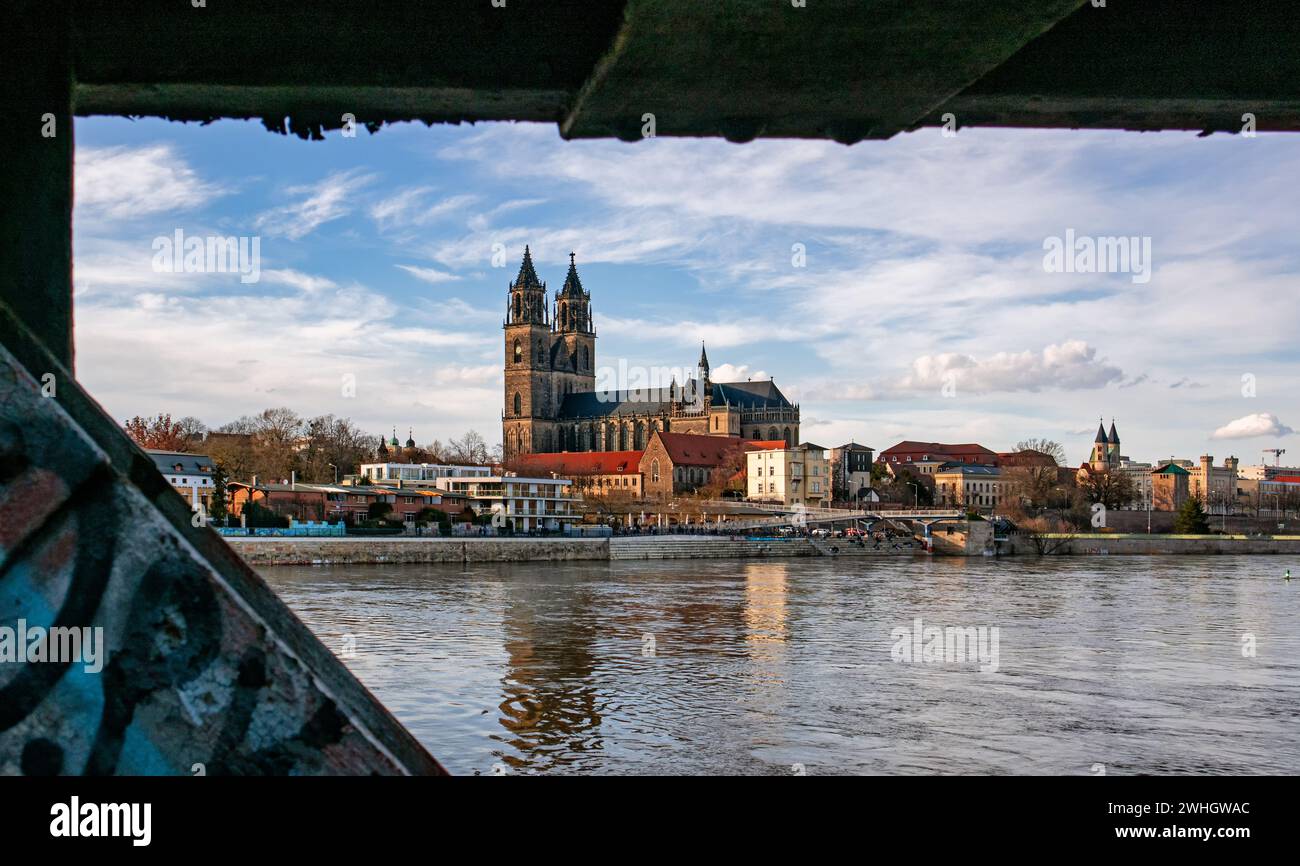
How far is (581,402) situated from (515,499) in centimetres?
6956

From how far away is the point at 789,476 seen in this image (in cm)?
13175

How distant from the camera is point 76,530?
68.4 inches

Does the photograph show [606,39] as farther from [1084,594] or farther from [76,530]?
[1084,594]

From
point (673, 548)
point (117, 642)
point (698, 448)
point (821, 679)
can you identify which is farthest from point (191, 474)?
point (117, 642)

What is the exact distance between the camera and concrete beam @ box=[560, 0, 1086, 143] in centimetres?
320

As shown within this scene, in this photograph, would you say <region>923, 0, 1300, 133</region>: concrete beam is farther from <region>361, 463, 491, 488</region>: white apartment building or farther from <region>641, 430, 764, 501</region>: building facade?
<region>641, 430, 764, 501</region>: building facade

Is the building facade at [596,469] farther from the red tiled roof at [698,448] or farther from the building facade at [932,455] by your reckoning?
the building facade at [932,455]

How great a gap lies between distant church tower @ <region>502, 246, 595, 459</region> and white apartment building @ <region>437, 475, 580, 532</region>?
2362 inches

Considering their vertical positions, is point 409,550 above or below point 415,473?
below

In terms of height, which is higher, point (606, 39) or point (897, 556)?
point (606, 39)

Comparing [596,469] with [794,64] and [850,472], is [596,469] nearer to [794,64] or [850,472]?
[850,472]

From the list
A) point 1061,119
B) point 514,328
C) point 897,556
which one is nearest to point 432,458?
point 514,328

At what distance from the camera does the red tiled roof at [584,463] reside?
140500 mm
